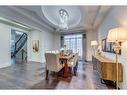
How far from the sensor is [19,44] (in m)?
9.84

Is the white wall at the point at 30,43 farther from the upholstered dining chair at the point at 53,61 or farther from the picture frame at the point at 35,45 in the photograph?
the upholstered dining chair at the point at 53,61

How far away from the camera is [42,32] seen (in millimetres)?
7750

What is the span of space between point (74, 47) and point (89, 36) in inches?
60.3

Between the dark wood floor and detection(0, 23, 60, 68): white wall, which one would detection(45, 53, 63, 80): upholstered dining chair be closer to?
the dark wood floor

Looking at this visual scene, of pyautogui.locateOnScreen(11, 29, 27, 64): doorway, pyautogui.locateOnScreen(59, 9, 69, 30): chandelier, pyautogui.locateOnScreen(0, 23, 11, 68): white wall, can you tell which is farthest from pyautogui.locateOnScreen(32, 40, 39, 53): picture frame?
pyautogui.locateOnScreen(59, 9, 69, 30): chandelier

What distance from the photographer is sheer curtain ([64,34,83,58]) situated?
8.99 metres

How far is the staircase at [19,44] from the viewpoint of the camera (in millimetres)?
9414

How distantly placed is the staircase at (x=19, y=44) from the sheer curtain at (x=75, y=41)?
11.3 ft

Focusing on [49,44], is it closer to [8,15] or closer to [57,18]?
[57,18]

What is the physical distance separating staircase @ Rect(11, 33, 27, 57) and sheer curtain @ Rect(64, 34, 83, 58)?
11.3ft

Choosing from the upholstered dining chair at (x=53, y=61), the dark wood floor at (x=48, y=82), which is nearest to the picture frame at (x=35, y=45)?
the dark wood floor at (x=48, y=82)

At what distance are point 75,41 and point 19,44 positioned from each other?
16.0 ft

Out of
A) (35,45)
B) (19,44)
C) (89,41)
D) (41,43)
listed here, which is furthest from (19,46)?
(89,41)

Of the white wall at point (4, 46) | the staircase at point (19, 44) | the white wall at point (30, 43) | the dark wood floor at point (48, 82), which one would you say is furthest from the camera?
the staircase at point (19, 44)
